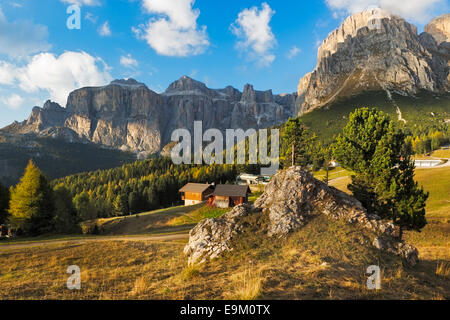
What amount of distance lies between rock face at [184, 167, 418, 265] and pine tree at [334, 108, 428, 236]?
17.8 feet

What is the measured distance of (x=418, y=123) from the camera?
179500 mm

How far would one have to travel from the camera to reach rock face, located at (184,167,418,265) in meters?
15.1

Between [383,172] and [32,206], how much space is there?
4734 cm

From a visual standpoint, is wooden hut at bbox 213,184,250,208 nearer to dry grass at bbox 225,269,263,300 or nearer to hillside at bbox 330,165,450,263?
hillside at bbox 330,165,450,263

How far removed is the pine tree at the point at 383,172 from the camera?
72.1 ft

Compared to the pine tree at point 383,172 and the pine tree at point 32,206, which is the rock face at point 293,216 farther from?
the pine tree at point 32,206

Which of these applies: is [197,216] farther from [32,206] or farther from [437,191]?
[437,191]

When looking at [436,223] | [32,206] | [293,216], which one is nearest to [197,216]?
[32,206]

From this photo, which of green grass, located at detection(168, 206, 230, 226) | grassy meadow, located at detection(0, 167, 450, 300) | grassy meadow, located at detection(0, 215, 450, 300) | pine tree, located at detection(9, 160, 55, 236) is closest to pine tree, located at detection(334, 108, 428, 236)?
grassy meadow, located at detection(0, 167, 450, 300)

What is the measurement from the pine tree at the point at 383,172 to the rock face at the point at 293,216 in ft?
17.8
